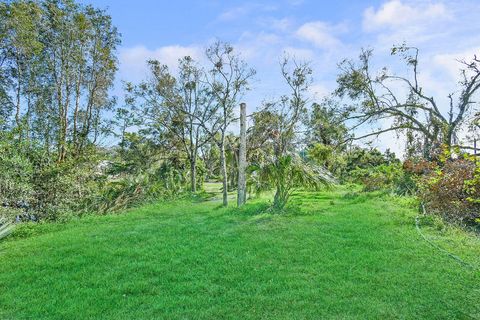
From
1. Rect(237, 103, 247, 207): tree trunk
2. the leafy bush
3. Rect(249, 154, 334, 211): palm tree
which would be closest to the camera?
the leafy bush

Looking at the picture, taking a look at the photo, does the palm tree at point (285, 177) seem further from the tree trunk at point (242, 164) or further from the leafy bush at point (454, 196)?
the leafy bush at point (454, 196)

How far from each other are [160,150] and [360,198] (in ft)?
39.0

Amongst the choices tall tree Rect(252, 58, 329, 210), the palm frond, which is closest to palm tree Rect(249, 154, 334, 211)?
tall tree Rect(252, 58, 329, 210)

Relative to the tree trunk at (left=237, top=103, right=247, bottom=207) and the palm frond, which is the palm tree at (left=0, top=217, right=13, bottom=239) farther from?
the tree trunk at (left=237, top=103, right=247, bottom=207)

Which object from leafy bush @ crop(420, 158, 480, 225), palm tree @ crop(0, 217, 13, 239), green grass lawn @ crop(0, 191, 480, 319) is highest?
leafy bush @ crop(420, 158, 480, 225)

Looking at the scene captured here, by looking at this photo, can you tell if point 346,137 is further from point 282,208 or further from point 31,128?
point 31,128

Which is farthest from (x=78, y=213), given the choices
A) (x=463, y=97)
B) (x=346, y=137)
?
(x=463, y=97)

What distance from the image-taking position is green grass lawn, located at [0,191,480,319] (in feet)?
12.0

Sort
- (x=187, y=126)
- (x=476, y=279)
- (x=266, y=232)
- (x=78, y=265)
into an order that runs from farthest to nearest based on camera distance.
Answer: (x=187, y=126) → (x=266, y=232) → (x=78, y=265) → (x=476, y=279)

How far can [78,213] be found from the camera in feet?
32.8

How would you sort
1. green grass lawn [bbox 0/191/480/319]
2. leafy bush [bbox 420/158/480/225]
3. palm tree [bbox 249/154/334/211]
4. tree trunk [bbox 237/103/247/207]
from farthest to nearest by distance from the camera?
tree trunk [bbox 237/103/247/207]
palm tree [bbox 249/154/334/211]
leafy bush [bbox 420/158/480/225]
green grass lawn [bbox 0/191/480/319]

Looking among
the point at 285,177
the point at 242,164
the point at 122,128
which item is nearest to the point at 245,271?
the point at 285,177

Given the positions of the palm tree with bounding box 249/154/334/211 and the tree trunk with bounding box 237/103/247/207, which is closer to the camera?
the palm tree with bounding box 249/154/334/211

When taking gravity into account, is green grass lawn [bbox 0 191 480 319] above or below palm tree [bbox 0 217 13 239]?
below
